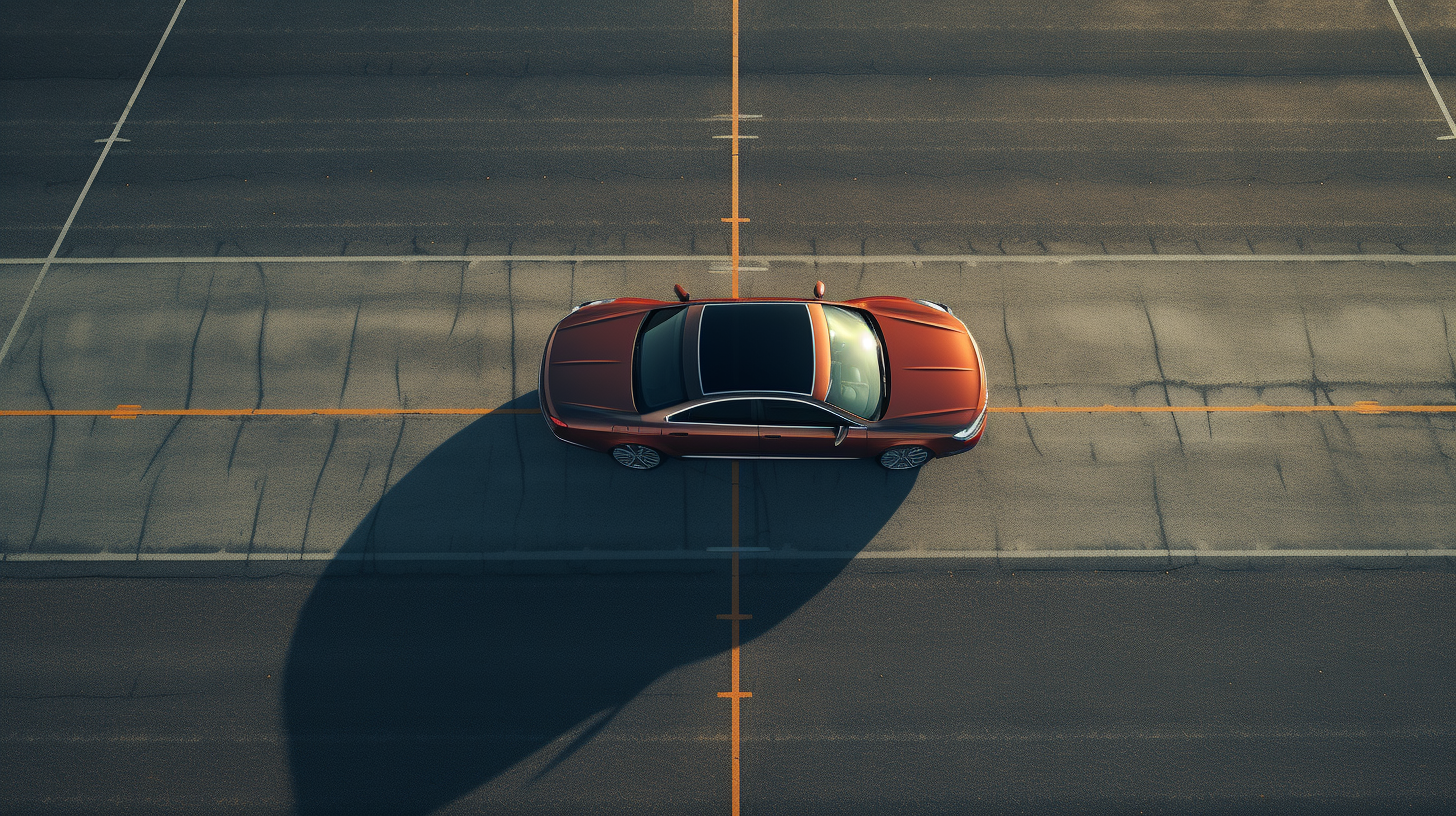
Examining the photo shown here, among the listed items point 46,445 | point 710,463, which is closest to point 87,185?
point 46,445

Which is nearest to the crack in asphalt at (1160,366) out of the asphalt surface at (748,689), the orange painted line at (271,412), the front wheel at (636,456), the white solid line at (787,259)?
the white solid line at (787,259)

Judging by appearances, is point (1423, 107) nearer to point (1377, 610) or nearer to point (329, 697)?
point (1377, 610)

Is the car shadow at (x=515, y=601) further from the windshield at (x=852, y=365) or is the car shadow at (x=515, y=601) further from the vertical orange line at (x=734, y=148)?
the vertical orange line at (x=734, y=148)

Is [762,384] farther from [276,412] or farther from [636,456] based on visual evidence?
[276,412]

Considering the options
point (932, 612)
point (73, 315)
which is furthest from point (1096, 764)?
point (73, 315)

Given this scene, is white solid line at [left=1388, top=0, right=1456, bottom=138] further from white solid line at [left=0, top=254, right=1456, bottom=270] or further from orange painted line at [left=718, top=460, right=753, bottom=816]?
orange painted line at [left=718, top=460, right=753, bottom=816]
